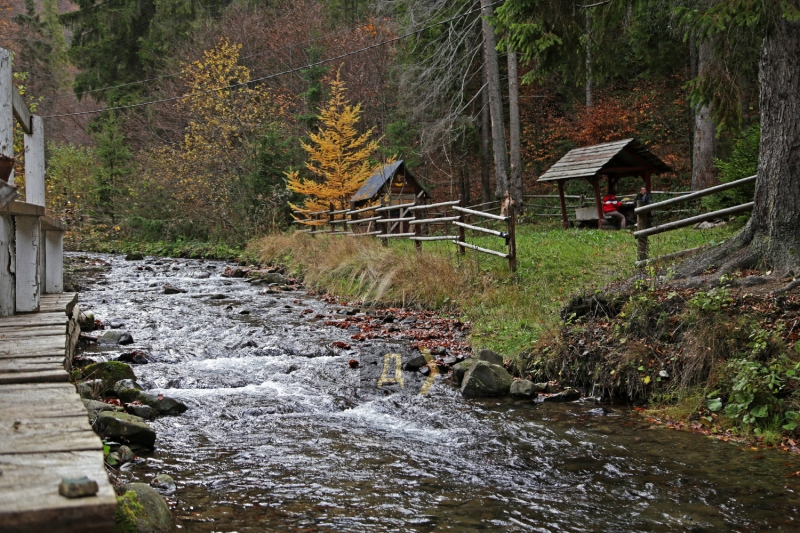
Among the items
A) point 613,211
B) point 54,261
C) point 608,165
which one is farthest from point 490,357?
point 608,165

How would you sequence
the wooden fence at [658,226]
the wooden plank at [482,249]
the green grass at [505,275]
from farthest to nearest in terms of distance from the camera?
the wooden plank at [482,249]
the green grass at [505,275]
the wooden fence at [658,226]

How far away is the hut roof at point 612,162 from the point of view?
741 inches

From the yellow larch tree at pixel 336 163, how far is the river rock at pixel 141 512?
18566 millimetres

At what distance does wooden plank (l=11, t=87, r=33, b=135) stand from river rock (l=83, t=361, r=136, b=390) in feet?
6.99

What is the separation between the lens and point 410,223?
13.9 m

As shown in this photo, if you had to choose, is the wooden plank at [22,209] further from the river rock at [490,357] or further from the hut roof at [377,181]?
the hut roof at [377,181]

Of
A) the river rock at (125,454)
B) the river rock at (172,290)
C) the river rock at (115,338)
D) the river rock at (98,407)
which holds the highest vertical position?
the river rock at (172,290)

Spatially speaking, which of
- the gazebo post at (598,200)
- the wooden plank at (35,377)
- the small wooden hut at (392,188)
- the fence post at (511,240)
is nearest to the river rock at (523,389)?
the wooden plank at (35,377)

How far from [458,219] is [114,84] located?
90.2 feet

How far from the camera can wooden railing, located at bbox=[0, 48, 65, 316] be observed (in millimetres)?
4750

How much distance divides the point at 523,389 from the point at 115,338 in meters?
5.20

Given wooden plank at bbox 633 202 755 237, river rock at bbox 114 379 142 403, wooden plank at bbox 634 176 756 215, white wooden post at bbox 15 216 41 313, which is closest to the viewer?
white wooden post at bbox 15 216 41 313

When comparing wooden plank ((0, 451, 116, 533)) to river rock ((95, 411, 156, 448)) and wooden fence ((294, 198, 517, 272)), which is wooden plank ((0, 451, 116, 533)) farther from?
wooden fence ((294, 198, 517, 272))

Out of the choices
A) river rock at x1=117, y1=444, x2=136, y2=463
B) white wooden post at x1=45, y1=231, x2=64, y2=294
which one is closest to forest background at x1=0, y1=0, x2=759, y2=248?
white wooden post at x1=45, y1=231, x2=64, y2=294
